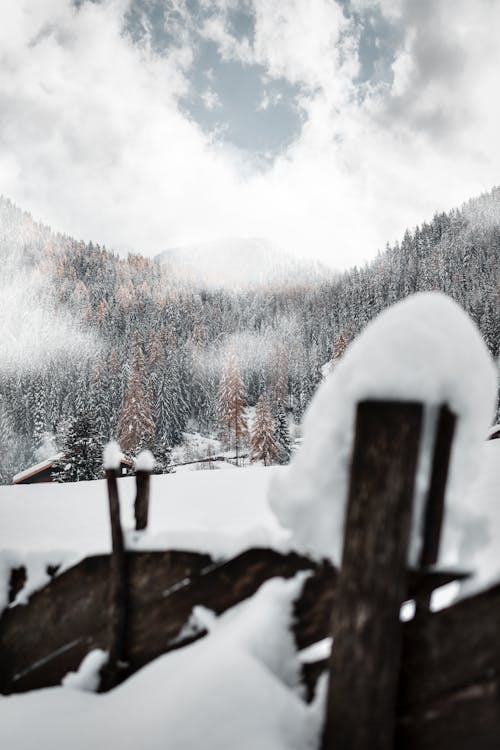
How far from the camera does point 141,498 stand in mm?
1723

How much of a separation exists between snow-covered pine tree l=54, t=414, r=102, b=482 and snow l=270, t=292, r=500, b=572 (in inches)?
1032

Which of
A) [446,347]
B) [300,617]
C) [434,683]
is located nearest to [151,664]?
[300,617]

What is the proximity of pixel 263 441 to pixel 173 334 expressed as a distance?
204 ft

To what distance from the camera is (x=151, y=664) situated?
1.45m

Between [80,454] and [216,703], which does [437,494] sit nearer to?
[216,703]

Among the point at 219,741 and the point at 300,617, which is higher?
the point at 300,617

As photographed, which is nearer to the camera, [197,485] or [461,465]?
[461,465]

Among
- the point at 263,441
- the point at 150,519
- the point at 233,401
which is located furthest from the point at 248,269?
the point at 150,519

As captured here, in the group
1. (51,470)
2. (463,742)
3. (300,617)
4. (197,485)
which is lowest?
(51,470)

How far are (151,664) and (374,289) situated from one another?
110 metres

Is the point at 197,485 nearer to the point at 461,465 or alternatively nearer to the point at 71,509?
the point at 71,509

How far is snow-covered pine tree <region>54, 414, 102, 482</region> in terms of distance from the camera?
80.8 ft

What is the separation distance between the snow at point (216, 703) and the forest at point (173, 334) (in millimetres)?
25676

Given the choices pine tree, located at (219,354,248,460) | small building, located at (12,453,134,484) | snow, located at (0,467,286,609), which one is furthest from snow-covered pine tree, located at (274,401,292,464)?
snow, located at (0,467,286,609)
